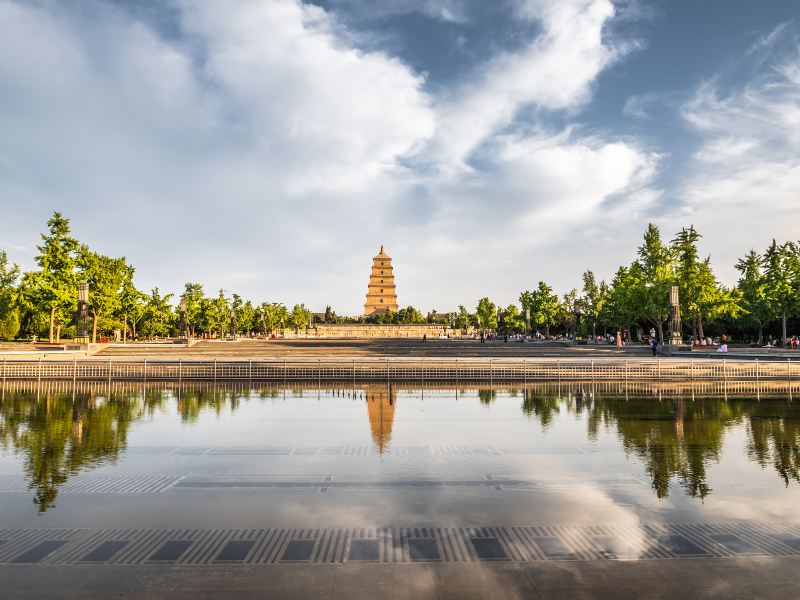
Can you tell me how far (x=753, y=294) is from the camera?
205 feet

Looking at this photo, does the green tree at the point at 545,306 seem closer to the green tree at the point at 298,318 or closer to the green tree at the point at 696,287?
the green tree at the point at 696,287

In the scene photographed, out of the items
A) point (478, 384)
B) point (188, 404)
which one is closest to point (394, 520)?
point (188, 404)

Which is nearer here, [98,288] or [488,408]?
[488,408]

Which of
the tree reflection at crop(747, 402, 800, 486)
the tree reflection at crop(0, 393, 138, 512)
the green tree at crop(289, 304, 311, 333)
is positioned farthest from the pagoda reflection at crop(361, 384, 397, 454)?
the green tree at crop(289, 304, 311, 333)

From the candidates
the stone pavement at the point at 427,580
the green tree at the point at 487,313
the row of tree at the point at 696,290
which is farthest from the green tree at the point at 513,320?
the stone pavement at the point at 427,580

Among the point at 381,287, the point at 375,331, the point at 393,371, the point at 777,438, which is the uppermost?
the point at 381,287

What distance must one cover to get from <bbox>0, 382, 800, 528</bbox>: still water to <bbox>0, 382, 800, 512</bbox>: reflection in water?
2.7 inches

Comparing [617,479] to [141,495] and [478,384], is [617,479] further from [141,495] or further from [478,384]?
[478,384]

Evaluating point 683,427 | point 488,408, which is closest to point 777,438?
point 683,427

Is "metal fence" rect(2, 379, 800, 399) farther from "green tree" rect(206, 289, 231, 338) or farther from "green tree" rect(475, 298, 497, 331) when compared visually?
"green tree" rect(475, 298, 497, 331)

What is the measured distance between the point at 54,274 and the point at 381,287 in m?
122

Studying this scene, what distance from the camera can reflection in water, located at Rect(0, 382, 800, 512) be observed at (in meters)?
9.52

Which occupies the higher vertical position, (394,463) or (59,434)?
(59,434)

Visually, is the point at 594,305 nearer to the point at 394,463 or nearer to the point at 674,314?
the point at 674,314
